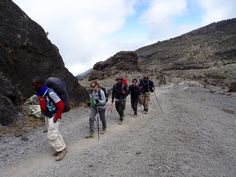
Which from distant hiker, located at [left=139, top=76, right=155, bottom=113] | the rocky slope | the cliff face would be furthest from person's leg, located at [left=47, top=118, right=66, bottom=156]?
the rocky slope

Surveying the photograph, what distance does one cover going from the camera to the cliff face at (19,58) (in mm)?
15039

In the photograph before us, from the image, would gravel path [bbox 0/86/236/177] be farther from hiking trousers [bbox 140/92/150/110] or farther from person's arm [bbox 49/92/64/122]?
hiking trousers [bbox 140/92/150/110]

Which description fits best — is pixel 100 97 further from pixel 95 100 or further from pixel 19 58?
pixel 19 58

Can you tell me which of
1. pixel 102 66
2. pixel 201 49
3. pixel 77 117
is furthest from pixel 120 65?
pixel 201 49

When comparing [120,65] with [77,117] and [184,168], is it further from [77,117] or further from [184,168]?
[184,168]

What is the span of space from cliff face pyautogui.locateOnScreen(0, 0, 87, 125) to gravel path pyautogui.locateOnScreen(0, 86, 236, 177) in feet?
8.11

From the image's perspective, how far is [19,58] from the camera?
17078mm

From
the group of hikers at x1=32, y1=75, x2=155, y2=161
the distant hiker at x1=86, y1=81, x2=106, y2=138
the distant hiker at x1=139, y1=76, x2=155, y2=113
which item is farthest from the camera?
the distant hiker at x1=139, y1=76, x2=155, y2=113

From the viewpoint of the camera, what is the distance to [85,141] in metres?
11.7

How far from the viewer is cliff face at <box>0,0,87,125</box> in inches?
592

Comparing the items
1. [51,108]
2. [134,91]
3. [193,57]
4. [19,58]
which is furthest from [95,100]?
[193,57]

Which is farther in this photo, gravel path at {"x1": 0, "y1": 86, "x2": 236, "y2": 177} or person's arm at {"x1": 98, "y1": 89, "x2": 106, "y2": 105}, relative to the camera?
person's arm at {"x1": 98, "y1": 89, "x2": 106, "y2": 105}

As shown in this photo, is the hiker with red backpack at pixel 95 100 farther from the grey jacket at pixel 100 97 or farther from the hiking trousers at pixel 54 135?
the hiking trousers at pixel 54 135

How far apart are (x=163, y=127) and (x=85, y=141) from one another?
423 centimetres
